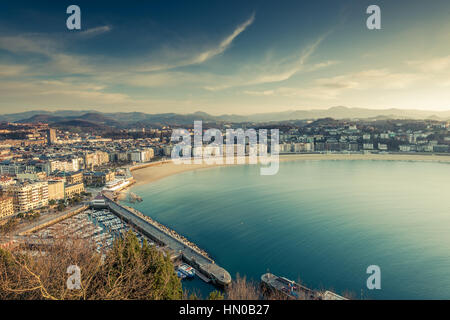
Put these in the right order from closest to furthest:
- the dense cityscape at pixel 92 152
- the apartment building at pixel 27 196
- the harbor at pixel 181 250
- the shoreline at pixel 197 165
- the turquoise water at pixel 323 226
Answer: the harbor at pixel 181 250 < the turquoise water at pixel 323 226 < the apartment building at pixel 27 196 < the dense cityscape at pixel 92 152 < the shoreline at pixel 197 165

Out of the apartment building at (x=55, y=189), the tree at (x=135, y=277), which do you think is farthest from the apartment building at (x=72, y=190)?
the tree at (x=135, y=277)

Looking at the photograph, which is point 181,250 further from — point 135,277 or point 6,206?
Answer: point 6,206

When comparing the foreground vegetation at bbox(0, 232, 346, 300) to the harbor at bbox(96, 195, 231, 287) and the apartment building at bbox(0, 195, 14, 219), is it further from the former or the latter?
the apartment building at bbox(0, 195, 14, 219)

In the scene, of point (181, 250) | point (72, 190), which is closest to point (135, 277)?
point (181, 250)

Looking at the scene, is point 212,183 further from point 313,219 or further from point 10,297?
point 10,297

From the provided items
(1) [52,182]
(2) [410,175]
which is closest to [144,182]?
(1) [52,182]

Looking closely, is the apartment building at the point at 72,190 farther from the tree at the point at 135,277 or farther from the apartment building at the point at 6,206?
the tree at the point at 135,277
